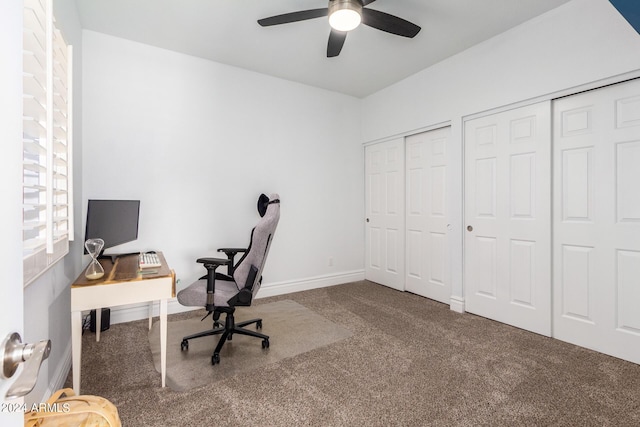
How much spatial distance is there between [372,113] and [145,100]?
288 cm

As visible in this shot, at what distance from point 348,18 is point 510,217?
7.41 feet

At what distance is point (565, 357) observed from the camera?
7.43 feet

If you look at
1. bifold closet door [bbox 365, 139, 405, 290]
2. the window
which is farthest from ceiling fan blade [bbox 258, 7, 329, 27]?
bifold closet door [bbox 365, 139, 405, 290]

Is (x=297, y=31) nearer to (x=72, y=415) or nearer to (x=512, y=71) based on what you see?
(x=512, y=71)

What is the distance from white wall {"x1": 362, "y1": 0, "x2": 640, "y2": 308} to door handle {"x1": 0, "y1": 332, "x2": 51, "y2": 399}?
3.36 metres

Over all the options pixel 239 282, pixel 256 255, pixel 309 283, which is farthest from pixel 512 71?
pixel 309 283

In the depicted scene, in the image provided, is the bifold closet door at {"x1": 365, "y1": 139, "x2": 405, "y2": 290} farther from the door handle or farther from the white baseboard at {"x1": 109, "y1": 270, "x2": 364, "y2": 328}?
the door handle

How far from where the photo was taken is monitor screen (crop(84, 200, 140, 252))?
231cm

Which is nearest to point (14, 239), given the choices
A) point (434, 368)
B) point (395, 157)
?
point (434, 368)

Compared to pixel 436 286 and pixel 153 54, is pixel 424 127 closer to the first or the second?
pixel 436 286

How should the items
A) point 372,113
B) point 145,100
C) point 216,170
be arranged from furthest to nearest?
point 372,113, point 216,170, point 145,100

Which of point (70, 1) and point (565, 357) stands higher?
point (70, 1)

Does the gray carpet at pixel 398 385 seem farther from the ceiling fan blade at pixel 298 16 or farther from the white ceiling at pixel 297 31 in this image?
the white ceiling at pixel 297 31

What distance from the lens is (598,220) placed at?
2.36m
